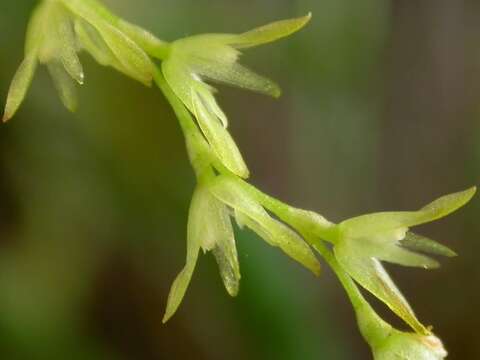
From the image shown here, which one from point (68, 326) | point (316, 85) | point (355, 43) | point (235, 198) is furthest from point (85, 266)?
point (235, 198)

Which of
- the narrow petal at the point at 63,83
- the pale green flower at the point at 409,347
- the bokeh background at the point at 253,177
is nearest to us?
the pale green flower at the point at 409,347

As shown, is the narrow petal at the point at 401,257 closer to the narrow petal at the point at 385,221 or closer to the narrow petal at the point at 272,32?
the narrow petal at the point at 385,221

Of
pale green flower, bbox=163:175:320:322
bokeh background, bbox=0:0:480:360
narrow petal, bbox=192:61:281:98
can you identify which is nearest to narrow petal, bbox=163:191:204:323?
pale green flower, bbox=163:175:320:322

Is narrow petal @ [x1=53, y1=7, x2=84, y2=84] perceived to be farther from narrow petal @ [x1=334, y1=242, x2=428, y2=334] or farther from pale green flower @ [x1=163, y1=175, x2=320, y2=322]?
narrow petal @ [x1=334, y1=242, x2=428, y2=334]

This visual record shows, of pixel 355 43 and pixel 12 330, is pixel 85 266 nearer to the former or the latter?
pixel 12 330

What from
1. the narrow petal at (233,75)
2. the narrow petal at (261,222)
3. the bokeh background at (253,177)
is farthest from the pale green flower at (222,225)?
the bokeh background at (253,177)

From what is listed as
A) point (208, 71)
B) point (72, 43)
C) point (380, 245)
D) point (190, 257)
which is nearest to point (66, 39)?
point (72, 43)
